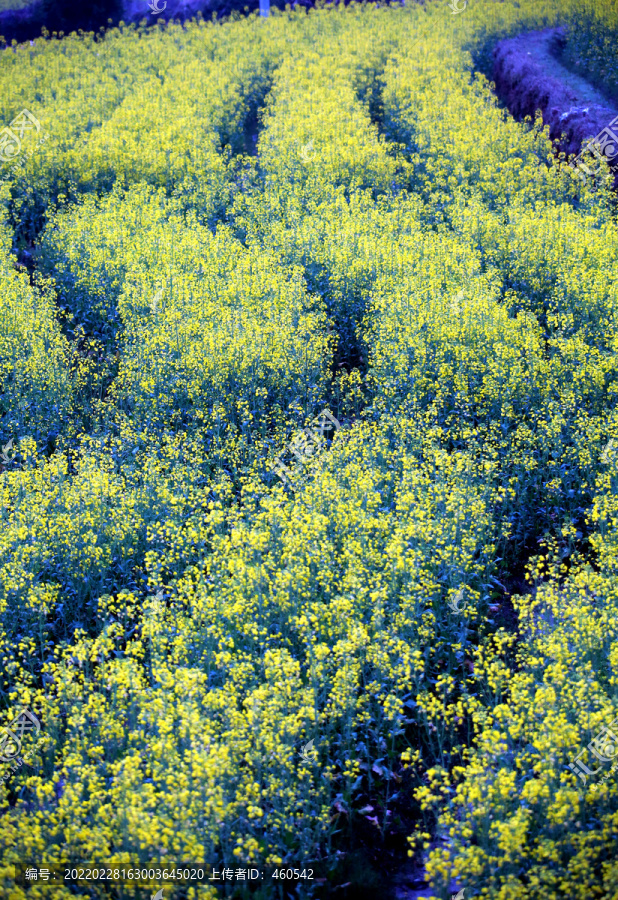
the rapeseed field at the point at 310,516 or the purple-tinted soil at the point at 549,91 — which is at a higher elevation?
the purple-tinted soil at the point at 549,91

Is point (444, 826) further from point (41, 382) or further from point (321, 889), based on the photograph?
point (41, 382)

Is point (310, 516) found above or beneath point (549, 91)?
beneath

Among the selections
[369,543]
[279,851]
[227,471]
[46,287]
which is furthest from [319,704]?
[46,287]

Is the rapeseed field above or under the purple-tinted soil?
under

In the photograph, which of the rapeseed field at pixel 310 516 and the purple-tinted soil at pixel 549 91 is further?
the purple-tinted soil at pixel 549 91
